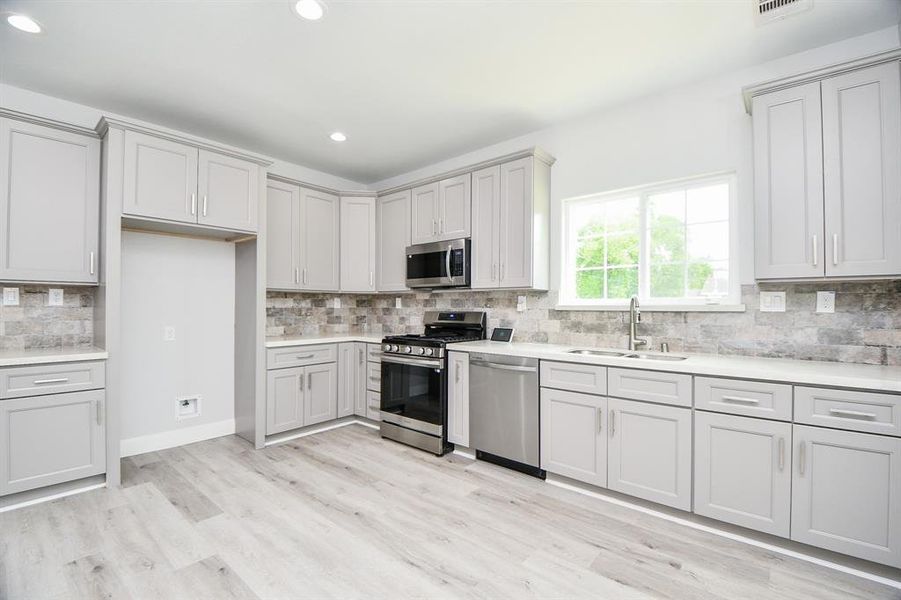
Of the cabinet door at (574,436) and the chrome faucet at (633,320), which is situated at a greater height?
the chrome faucet at (633,320)

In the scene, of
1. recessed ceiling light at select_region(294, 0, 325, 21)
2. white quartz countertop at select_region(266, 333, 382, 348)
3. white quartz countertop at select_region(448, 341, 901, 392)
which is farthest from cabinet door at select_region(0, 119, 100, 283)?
white quartz countertop at select_region(448, 341, 901, 392)

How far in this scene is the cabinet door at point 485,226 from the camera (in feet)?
11.5

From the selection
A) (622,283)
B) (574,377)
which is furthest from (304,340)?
(622,283)

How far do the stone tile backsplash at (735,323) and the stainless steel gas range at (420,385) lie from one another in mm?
359

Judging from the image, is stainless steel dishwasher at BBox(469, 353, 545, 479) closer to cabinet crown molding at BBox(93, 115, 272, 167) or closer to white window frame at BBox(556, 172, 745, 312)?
white window frame at BBox(556, 172, 745, 312)

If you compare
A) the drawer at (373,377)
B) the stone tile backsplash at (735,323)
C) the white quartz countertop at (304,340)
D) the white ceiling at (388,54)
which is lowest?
the drawer at (373,377)

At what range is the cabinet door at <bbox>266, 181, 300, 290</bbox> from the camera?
3887 mm

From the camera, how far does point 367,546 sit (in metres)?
2.12

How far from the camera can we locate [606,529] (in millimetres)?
2275

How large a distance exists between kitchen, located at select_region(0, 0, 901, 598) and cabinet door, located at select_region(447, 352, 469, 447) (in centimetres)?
3

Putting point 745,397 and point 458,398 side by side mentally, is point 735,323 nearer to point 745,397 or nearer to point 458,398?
point 745,397

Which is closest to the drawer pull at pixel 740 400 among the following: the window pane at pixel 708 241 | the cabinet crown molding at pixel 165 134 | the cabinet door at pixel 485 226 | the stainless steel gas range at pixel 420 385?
the window pane at pixel 708 241

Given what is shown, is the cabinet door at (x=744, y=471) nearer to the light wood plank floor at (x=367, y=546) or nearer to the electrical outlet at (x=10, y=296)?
the light wood plank floor at (x=367, y=546)

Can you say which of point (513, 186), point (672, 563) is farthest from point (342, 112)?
point (672, 563)
